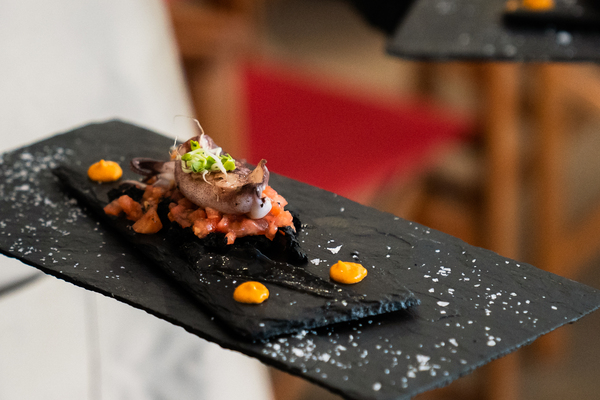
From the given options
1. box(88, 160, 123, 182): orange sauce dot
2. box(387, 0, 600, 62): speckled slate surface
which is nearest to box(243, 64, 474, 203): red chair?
box(387, 0, 600, 62): speckled slate surface

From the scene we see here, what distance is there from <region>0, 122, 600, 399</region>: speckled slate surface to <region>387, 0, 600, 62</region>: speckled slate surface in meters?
0.47

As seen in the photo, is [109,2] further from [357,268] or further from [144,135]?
[357,268]

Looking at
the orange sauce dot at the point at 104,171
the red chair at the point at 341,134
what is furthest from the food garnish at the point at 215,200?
the red chair at the point at 341,134

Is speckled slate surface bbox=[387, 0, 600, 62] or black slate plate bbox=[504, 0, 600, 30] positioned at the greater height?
black slate plate bbox=[504, 0, 600, 30]

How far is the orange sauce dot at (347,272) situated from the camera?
708mm

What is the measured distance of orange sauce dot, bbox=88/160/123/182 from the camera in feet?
3.03

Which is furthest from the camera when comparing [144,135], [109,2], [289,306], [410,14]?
[109,2]

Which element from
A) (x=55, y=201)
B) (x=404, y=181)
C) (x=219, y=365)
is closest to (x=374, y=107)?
(x=404, y=181)

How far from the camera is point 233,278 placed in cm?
71

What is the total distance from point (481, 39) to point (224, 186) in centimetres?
70

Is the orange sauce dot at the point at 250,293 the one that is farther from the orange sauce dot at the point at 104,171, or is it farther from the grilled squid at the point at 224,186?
the orange sauce dot at the point at 104,171

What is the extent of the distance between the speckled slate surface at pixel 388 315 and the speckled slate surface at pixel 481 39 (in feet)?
1.54

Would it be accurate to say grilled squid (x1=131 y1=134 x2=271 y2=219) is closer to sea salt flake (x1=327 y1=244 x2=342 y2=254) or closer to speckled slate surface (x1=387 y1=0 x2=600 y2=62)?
sea salt flake (x1=327 y1=244 x2=342 y2=254)

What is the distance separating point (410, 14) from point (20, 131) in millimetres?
1015
